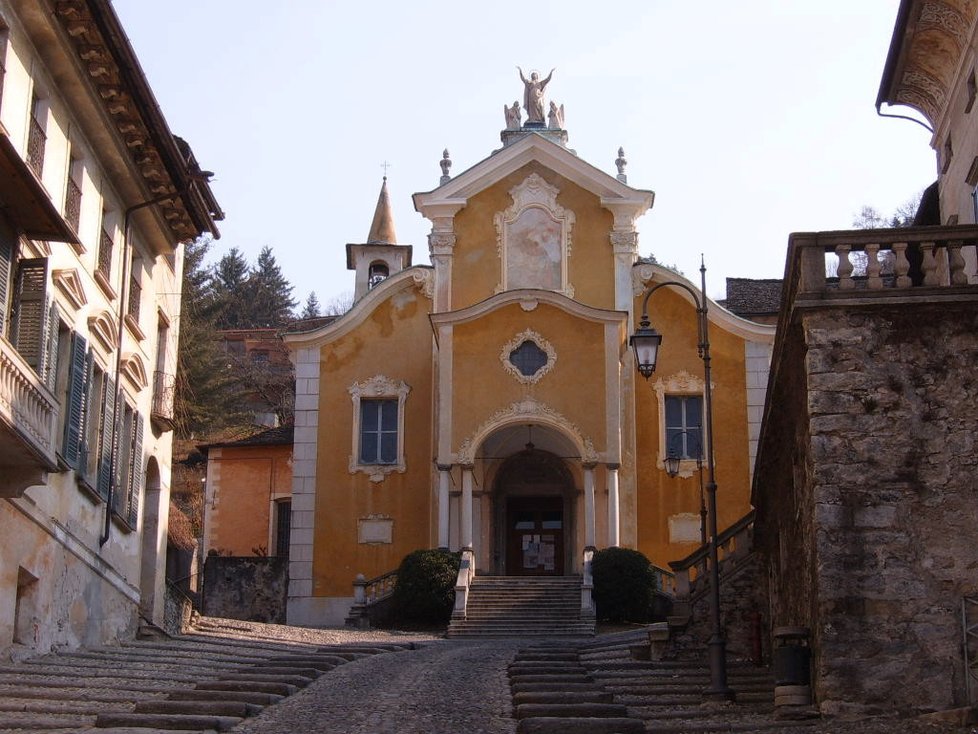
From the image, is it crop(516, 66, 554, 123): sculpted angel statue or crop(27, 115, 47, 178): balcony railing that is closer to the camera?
crop(27, 115, 47, 178): balcony railing

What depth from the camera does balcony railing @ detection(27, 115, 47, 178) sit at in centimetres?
2052

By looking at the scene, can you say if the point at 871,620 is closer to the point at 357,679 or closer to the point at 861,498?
the point at 861,498

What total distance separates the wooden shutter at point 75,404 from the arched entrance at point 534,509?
1911 cm

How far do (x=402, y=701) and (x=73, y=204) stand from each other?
9738 mm

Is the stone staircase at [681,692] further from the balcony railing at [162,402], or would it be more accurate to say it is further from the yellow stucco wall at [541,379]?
the yellow stucco wall at [541,379]

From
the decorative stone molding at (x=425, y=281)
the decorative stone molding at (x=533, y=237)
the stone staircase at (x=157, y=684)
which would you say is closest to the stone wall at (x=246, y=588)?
the decorative stone molding at (x=425, y=281)

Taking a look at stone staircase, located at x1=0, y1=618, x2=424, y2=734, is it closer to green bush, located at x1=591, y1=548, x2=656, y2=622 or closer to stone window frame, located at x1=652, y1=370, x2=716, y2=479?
green bush, located at x1=591, y1=548, x2=656, y2=622

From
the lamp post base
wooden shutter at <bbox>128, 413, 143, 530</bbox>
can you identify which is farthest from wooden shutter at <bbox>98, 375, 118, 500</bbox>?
the lamp post base

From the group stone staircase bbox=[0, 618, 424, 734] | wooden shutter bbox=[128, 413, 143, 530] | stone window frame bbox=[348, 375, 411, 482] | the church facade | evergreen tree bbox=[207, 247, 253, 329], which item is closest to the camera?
stone staircase bbox=[0, 618, 424, 734]

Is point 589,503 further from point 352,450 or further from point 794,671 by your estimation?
point 794,671

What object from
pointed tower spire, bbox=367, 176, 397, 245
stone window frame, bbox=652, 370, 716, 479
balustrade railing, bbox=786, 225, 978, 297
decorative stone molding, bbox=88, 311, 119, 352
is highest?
pointed tower spire, bbox=367, 176, 397, 245

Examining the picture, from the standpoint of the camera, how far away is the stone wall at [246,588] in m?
39.4

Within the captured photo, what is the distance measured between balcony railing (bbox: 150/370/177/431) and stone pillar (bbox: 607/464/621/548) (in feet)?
40.6

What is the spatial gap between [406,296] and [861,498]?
27501mm
